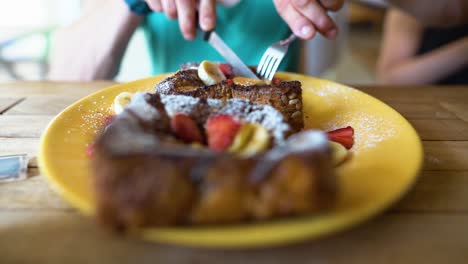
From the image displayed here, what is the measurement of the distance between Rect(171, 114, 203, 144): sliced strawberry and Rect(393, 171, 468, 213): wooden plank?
443mm

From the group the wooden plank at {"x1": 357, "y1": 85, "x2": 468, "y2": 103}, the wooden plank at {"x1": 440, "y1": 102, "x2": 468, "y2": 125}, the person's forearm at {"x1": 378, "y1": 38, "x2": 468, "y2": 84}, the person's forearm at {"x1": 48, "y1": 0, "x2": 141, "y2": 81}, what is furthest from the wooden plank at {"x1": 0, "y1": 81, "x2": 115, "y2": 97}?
the person's forearm at {"x1": 378, "y1": 38, "x2": 468, "y2": 84}

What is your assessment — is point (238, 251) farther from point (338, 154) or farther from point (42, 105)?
point (42, 105)

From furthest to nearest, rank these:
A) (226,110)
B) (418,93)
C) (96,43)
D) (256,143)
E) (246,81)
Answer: (96,43) < (418,93) < (246,81) < (226,110) < (256,143)

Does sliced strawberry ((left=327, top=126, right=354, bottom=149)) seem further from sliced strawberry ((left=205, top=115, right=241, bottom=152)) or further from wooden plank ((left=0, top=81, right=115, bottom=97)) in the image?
wooden plank ((left=0, top=81, right=115, bottom=97))

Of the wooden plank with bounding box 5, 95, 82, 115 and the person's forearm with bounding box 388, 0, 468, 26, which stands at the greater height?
the person's forearm with bounding box 388, 0, 468, 26

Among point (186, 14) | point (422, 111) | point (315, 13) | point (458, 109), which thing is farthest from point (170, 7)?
point (458, 109)

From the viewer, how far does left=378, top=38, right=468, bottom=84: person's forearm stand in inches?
86.1

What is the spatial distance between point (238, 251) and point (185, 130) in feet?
1.01

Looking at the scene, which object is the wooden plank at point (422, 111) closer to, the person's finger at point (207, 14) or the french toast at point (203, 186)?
the person's finger at point (207, 14)

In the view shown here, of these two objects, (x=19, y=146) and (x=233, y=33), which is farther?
(x=233, y=33)

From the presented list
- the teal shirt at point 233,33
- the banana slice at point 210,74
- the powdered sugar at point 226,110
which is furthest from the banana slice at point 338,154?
the teal shirt at point 233,33

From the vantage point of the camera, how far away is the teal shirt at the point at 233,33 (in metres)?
2.14

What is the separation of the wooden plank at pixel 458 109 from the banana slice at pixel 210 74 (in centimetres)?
87

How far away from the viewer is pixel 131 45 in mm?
3309
